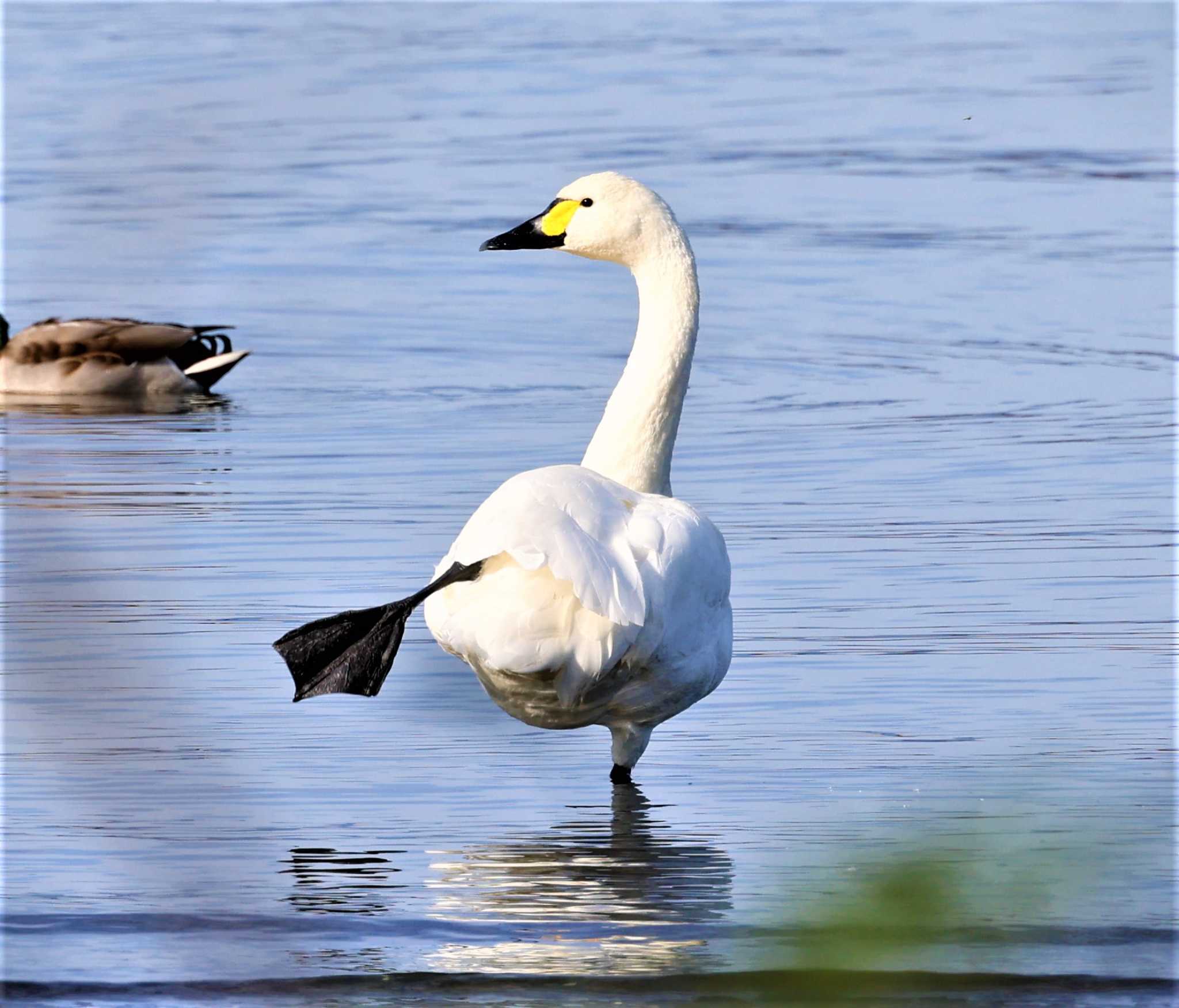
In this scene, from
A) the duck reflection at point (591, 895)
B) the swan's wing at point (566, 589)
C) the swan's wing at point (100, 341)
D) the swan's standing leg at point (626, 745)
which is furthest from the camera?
the swan's wing at point (100, 341)

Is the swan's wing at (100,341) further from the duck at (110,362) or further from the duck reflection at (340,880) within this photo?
the duck reflection at (340,880)

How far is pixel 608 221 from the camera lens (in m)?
5.90

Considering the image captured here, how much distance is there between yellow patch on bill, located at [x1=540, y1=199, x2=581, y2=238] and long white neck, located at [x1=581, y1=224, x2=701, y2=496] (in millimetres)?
299

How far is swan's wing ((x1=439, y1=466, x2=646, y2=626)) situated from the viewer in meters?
4.13

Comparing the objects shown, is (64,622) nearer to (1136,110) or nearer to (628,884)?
(1136,110)

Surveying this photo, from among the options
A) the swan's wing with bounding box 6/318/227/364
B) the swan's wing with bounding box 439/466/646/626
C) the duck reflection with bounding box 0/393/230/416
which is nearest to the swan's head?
the swan's wing with bounding box 439/466/646/626

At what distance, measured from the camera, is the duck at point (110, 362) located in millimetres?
11648

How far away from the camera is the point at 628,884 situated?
4250 mm

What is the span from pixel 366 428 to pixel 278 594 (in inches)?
129

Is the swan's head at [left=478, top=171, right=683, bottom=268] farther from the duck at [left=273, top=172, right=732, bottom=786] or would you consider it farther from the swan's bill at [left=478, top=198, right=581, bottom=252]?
the duck at [left=273, top=172, right=732, bottom=786]

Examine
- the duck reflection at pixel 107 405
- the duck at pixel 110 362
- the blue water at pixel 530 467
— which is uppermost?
the blue water at pixel 530 467

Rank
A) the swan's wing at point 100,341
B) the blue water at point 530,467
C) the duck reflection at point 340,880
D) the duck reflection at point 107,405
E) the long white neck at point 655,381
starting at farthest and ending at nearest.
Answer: the swan's wing at point 100,341 < the duck reflection at point 107,405 < the long white neck at point 655,381 < the duck reflection at point 340,880 < the blue water at point 530,467

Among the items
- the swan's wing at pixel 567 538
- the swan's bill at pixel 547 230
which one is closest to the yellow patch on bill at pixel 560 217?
the swan's bill at pixel 547 230

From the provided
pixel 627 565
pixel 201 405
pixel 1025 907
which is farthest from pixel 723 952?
pixel 201 405
